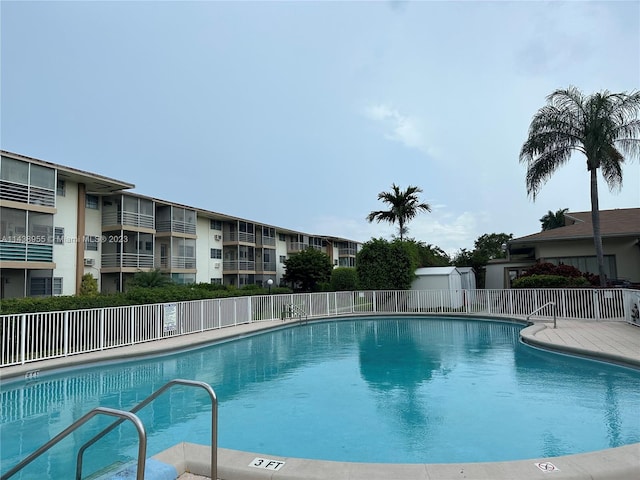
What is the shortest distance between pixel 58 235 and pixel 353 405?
19925mm

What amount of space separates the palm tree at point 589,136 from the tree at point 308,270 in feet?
63.1

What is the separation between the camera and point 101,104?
56.4 feet

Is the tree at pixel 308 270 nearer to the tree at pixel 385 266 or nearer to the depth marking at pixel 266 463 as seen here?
the tree at pixel 385 266

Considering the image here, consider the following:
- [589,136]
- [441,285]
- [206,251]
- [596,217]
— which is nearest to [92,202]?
[206,251]

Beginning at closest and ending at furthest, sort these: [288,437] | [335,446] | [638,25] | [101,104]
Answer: [335,446] < [288,437] < [638,25] < [101,104]

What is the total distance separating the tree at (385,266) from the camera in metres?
21.9

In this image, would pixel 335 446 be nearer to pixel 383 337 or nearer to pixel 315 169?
pixel 383 337

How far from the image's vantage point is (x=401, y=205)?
3052 centimetres

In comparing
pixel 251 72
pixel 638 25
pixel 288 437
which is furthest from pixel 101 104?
pixel 638 25

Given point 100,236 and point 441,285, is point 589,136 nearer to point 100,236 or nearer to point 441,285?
point 441,285

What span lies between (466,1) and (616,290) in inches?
485

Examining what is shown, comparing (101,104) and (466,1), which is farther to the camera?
(101,104)

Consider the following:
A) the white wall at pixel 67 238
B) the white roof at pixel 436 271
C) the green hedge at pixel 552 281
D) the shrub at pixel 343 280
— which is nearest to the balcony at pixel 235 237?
the shrub at pixel 343 280

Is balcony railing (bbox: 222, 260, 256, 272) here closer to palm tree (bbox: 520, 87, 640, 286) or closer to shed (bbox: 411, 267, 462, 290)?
shed (bbox: 411, 267, 462, 290)
